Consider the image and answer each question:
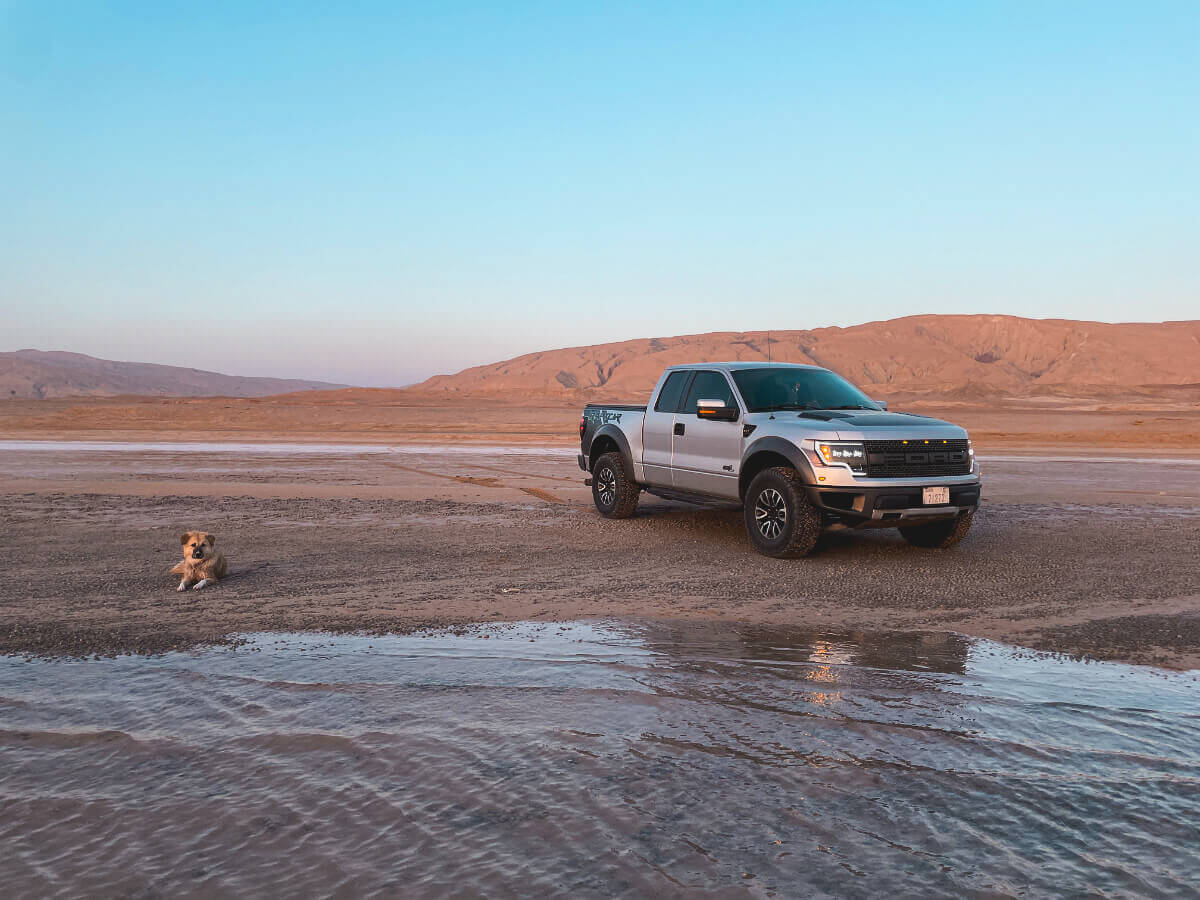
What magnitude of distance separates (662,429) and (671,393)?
475mm

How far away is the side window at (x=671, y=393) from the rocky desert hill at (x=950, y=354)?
325 feet

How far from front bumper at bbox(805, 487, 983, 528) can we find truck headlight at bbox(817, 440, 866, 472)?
24 cm

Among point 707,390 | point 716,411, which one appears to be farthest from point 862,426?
point 707,390

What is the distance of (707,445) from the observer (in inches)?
441

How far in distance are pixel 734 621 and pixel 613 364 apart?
548ft

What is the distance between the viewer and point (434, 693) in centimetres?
534

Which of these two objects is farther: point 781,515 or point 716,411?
point 716,411

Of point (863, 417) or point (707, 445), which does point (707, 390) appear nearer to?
point (707, 445)

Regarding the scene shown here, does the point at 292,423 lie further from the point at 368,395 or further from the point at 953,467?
the point at 953,467

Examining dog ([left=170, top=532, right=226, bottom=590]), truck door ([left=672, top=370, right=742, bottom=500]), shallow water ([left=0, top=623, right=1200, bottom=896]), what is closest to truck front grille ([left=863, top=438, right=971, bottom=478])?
truck door ([left=672, top=370, right=742, bottom=500])

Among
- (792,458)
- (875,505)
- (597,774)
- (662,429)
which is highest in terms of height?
(662,429)

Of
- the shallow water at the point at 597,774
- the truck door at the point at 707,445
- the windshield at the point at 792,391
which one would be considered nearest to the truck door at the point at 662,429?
the truck door at the point at 707,445

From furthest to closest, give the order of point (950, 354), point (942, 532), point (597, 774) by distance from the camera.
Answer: point (950, 354) < point (942, 532) < point (597, 774)

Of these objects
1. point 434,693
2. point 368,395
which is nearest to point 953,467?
point 434,693
